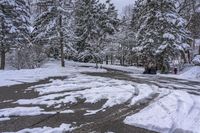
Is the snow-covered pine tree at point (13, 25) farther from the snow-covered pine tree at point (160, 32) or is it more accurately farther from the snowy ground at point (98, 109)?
the snowy ground at point (98, 109)

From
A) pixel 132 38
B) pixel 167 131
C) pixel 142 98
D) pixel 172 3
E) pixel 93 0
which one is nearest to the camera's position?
pixel 167 131

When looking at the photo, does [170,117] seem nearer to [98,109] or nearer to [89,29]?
[98,109]

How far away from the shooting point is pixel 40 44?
1437 inches

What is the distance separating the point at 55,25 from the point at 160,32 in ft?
33.8

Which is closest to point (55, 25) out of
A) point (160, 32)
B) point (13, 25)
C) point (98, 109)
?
point (13, 25)

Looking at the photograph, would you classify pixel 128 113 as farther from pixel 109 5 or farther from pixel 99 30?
pixel 109 5

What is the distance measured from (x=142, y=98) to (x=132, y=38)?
4675 centimetres

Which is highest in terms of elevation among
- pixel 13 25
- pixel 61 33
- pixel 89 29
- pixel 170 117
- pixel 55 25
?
pixel 89 29

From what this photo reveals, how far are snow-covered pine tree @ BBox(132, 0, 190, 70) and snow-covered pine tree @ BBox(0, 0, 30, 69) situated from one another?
37.4 ft

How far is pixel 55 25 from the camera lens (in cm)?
3462

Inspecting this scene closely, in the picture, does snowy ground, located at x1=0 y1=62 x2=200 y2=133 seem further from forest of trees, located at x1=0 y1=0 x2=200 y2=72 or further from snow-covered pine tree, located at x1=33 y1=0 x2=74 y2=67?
snow-covered pine tree, located at x1=33 y1=0 x2=74 y2=67

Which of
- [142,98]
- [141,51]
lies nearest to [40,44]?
[141,51]

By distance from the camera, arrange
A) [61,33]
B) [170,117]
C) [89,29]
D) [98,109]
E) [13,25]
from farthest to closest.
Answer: [89,29] → [61,33] → [13,25] → [98,109] → [170,117]

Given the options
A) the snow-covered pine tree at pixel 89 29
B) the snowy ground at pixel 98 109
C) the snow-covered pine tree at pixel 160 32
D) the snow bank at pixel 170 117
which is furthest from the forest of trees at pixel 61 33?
the snow bank at pixel 170 117
